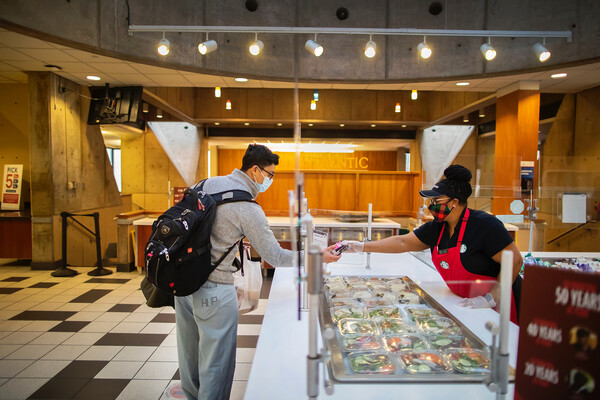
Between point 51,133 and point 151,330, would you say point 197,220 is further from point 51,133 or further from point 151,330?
point 51,133

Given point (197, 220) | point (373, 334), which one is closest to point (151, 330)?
point (197, 220)

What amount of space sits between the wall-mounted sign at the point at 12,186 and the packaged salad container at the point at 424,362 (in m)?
8.69

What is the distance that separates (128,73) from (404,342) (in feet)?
20.6

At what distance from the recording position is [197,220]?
1.84 m

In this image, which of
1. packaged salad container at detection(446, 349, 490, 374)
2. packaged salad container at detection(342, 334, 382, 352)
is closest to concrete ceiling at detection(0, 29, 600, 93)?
packaged salad container at detection(342, 334, 382, 352)

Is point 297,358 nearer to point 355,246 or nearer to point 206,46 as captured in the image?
point 355,246

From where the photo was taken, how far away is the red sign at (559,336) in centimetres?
79

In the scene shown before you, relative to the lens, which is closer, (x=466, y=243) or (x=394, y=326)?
(x=394, y=326)

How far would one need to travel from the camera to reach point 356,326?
1.71 m

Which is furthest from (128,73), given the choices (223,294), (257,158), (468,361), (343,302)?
(468,361)

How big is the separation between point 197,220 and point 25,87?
27.4 ft

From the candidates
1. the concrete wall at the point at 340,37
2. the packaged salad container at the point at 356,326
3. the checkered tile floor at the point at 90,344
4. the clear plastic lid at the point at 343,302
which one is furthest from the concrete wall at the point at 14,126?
the packaged salad container at the point at 356,326

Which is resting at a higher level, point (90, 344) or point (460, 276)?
point (460, 276)

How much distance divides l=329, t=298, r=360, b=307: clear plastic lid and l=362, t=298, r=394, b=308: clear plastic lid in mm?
51
